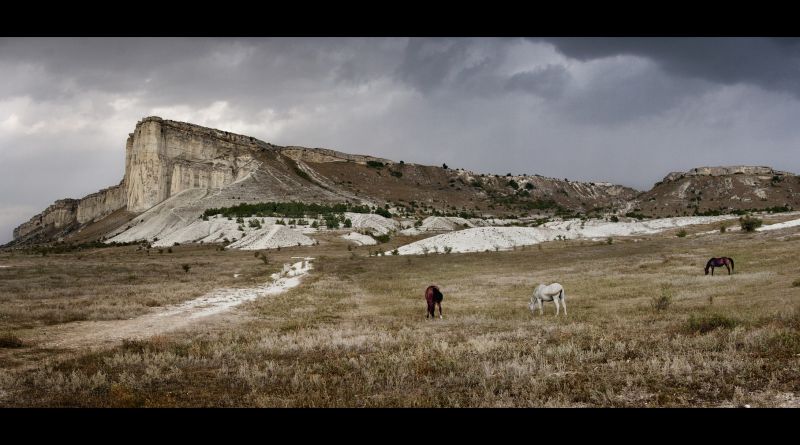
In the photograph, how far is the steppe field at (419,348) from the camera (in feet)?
25.6

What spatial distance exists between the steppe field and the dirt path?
0.41 feet

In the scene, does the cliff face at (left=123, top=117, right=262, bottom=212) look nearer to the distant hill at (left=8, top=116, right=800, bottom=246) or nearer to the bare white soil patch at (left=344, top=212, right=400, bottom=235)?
the distant hill at (left=8, top=116, right=800, bottom=246)

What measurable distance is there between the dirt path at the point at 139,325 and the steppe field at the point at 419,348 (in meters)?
0.13

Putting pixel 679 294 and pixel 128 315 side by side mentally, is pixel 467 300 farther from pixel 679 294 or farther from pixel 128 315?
pixel 128 315

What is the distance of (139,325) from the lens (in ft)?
58.3

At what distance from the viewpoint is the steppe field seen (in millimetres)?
7789

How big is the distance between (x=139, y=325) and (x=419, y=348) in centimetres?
1214

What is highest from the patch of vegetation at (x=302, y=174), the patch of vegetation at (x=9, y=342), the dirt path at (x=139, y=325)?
the patch of vegetation at (x=302, y=174)

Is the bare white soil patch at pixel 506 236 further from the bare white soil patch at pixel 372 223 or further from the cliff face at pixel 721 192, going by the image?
the cliff face at pixel 721 192

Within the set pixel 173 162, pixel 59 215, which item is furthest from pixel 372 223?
pixel 59 215

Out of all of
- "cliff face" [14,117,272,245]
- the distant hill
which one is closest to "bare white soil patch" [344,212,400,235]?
the distant hill

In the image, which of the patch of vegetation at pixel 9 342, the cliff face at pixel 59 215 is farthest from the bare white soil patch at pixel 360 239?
the cliff face at pixel 59 215

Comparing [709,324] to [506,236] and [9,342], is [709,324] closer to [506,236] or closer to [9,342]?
[9,342]
